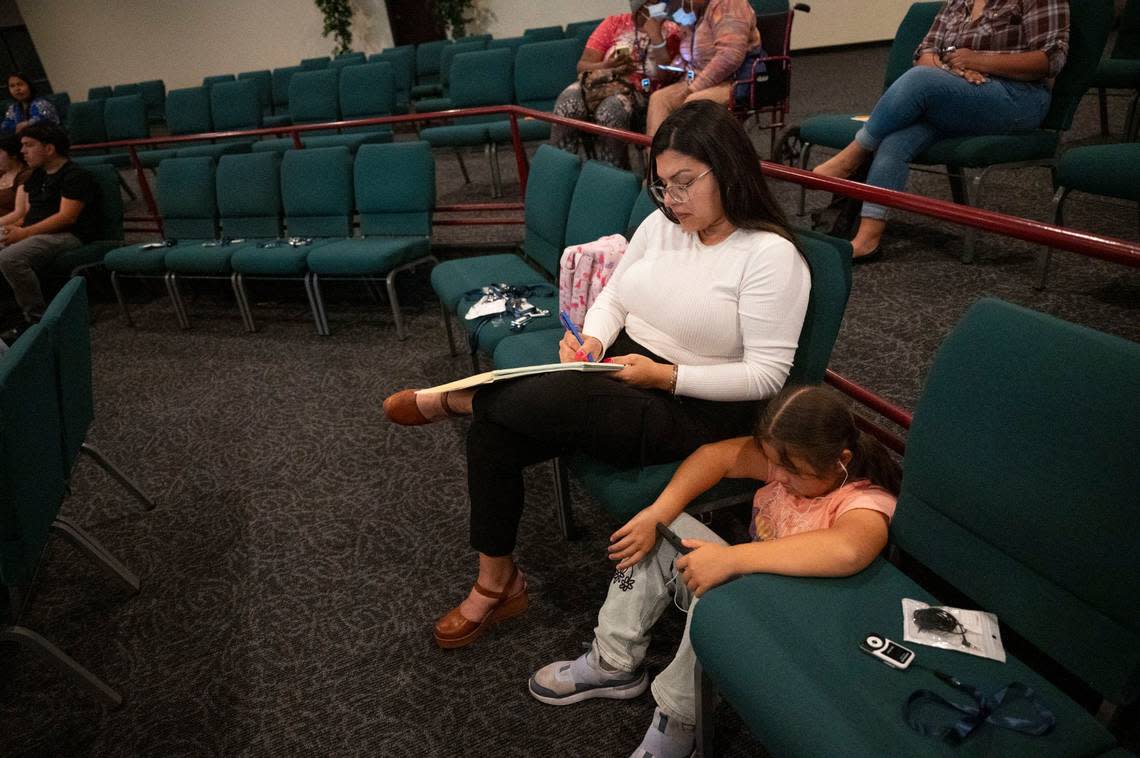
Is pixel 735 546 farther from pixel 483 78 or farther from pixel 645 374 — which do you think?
pixel 483 78

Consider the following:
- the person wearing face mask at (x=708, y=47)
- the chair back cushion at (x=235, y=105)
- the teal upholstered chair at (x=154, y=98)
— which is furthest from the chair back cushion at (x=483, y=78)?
the teal upholstered chair at (x=154, y=98)

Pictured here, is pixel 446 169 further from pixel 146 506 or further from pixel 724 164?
pixel 724 164

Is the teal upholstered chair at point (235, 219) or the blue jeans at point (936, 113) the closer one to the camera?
the blue jeans at point (936, 113)

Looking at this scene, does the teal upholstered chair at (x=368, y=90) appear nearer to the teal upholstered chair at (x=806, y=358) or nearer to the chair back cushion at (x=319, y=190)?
the chair back cushion at (x=319, y=190)

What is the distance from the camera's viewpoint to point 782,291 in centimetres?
134

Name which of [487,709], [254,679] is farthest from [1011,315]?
[254,679]

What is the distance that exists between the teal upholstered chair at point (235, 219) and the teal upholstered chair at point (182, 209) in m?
0.10

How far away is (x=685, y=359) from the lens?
1.52 m

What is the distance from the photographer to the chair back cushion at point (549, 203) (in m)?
2.50

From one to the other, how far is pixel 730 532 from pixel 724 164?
100 cm

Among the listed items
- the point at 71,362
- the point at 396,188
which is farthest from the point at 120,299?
the point at 71,362

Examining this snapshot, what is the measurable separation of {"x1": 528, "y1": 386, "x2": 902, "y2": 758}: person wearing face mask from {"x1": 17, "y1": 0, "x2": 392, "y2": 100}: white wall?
10447 mm

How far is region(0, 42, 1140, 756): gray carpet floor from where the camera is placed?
147 centimetres

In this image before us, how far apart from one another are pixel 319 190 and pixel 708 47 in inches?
90.4
